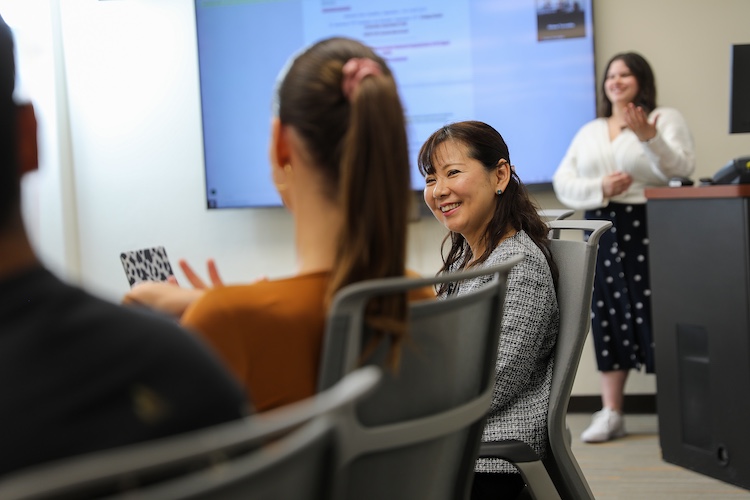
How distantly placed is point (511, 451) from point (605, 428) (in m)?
2.40

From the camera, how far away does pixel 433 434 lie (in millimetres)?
912

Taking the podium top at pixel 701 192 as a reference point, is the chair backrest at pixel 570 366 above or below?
below

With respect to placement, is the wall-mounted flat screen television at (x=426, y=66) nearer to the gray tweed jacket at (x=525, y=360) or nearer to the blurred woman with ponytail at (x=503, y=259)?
the blurred woman with ponytail at (x=503, y=259)

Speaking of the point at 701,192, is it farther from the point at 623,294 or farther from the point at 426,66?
the point at 426,66

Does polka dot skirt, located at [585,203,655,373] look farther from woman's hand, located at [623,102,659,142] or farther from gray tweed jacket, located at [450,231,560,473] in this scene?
gray tweed jacket, located at [450,231,560,473]

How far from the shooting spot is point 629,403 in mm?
4156

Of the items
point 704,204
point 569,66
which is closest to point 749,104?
point 704,204

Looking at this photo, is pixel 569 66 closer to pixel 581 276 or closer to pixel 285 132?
pixel 581 276

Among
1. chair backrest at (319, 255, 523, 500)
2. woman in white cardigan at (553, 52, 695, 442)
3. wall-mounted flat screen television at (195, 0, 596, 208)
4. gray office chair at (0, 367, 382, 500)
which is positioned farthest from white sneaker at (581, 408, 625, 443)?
gray office chair at (0, 367, 382, 500)

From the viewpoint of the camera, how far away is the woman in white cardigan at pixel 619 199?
146 inches

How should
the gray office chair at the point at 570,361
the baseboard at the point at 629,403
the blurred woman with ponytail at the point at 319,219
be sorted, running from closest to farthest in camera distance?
the blurred woman with ponytail at the point at 319,219 < the gray office chair at the point at 570,361 < the baseboard at the point at 629,403

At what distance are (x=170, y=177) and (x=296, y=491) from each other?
13.1 ft

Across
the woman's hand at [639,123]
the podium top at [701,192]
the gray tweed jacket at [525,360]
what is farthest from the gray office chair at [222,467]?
the woman's hand at [639,123]

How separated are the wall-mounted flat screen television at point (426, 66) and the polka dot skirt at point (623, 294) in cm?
44
